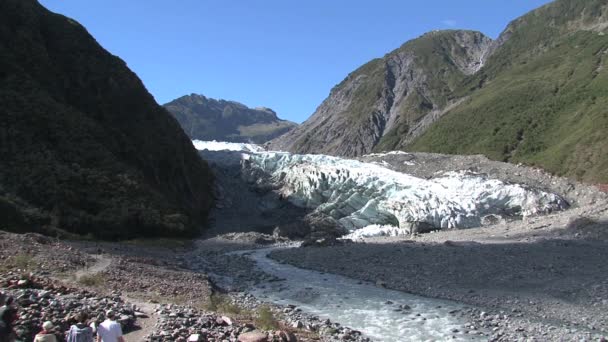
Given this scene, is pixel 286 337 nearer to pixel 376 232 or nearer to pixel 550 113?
pixel 376 232

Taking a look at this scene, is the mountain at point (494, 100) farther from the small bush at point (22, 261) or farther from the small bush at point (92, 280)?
the small bush at point (22, 261)

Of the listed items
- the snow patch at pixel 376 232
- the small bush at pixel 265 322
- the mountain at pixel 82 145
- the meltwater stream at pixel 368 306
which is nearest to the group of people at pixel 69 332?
the small bush at pixel 265 322

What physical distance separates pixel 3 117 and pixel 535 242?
115 feet

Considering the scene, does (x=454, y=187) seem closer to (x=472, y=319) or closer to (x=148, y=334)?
(x=472, y=319)

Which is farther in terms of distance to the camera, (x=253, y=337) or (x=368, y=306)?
(x=368, y=306)

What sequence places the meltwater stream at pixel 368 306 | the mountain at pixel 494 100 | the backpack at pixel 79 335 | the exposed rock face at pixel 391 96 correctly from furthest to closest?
the exposed rock face at pixel 391 96
the mountain at pixel 494 100
the meltwater stream at pixel 368 306
the backpack at pixel 79 335

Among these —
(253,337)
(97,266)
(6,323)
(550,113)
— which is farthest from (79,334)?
(550,113)

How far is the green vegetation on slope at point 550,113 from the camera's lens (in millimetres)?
52969

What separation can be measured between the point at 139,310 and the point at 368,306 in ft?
26.6

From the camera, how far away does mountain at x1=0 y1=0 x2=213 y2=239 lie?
33.8m

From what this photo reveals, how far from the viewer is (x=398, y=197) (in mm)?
44969

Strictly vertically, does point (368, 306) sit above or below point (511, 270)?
below

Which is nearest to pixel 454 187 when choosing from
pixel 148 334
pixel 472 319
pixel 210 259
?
pixel 210 259

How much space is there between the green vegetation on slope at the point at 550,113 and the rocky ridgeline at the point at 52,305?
142 ft
